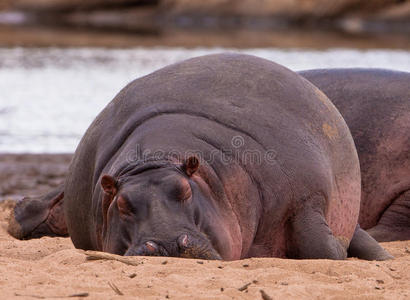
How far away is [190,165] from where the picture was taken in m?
4.45

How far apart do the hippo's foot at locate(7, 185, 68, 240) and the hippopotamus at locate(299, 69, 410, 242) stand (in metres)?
2.15

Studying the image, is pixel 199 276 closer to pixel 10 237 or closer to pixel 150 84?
pixel 150 84

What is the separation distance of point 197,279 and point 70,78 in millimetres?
15737

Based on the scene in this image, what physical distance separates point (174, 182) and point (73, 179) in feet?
4.41

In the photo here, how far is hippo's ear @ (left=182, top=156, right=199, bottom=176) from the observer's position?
4426mm

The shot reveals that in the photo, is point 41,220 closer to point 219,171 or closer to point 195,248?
point 219,171

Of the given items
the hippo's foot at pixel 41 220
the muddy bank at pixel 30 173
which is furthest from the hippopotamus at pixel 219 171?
the muddy bank at pixel 30 173

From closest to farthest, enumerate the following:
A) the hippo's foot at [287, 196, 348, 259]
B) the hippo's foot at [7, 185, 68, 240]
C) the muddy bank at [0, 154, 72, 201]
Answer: the hippo's foot at [287, 196, 348, 259] < the hippo's foot at [7, 185, 68, 240] < the muddy bank at [0, 154, 72, 201]

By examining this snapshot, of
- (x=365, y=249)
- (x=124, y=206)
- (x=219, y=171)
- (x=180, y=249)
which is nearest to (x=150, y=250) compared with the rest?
(x=180, y=249)

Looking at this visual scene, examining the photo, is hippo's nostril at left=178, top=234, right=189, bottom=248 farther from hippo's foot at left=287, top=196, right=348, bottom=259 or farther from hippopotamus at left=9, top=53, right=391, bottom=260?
hippo's foot at left=287, top=196, right=348, bottom=259

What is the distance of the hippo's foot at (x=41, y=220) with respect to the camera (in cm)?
690

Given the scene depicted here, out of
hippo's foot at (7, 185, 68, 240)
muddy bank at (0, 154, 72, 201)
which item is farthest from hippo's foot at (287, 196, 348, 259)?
muddy bank at (0, 154, 72, 201)

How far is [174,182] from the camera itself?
4.37m

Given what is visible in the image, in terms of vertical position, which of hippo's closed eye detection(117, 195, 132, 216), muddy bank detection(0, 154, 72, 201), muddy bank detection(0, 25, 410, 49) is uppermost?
hippo's closed eye detection(117, 195, 132, 216)
